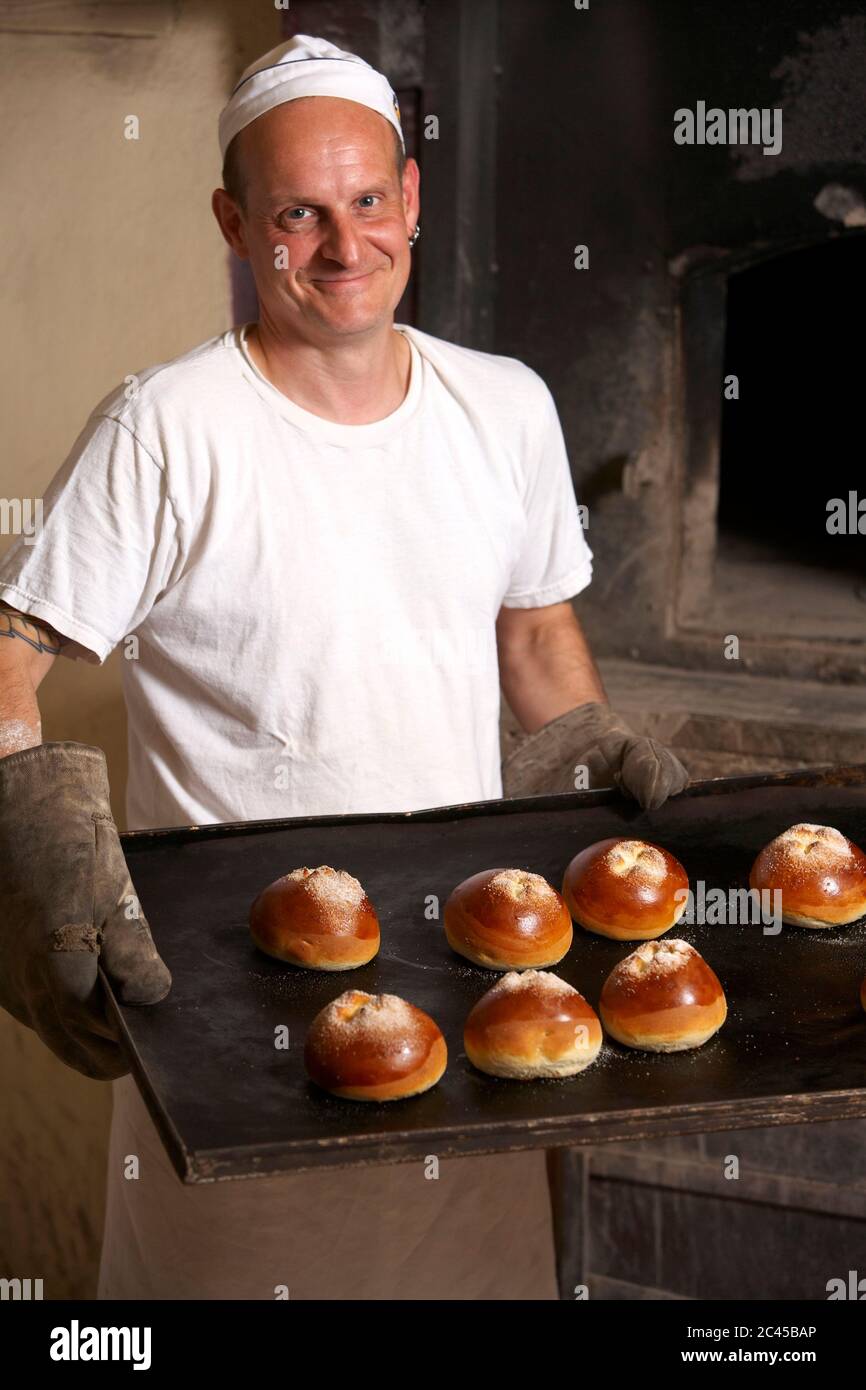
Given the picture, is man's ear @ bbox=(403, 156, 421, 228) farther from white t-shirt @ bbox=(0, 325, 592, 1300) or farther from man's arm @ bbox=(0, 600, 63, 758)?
man's arm @ bbox=(0, 600, 63, 758)

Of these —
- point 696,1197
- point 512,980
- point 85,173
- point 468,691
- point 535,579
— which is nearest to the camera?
point 512,980

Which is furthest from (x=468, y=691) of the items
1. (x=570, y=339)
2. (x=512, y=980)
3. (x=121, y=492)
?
(x=570, y=339)

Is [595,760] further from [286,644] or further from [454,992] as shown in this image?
[454,992]

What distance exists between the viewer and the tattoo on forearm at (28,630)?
1.92 meters

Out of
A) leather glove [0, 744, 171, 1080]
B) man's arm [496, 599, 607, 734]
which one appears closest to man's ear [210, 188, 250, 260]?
man's arm [496, 599, 607, 734]

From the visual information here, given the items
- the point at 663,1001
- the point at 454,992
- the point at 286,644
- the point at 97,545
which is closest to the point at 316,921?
the point at 454,992

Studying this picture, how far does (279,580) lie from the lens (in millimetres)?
2025

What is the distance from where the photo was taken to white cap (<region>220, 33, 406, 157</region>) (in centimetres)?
198

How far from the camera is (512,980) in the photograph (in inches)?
59.2

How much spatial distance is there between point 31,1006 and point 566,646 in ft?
3.83

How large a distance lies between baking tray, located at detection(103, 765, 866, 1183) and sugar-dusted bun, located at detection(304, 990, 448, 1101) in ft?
0.07

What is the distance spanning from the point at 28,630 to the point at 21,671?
73 millimetres

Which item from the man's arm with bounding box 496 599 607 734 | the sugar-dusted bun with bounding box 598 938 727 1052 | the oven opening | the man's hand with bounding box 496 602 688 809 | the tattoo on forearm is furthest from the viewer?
the oven opening
